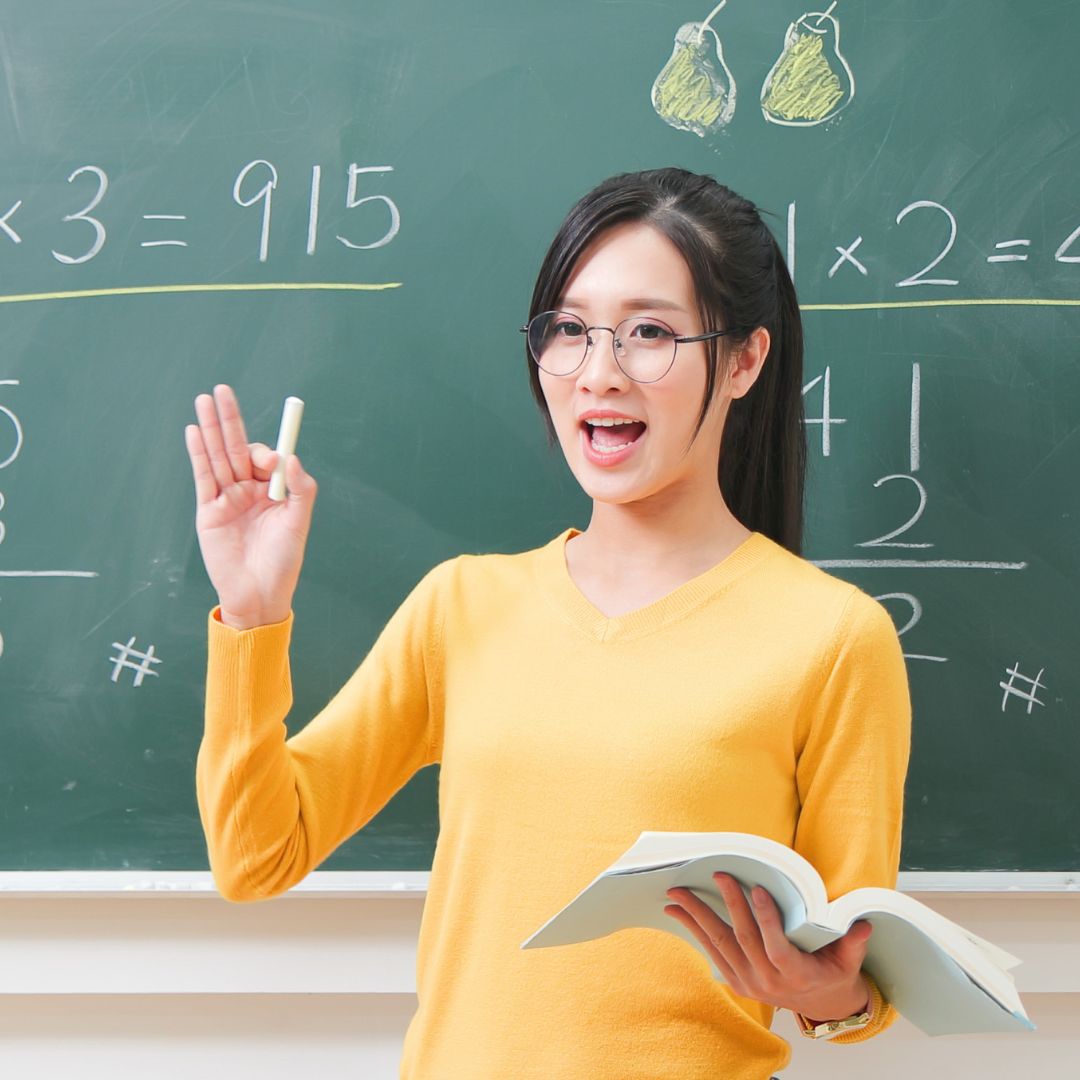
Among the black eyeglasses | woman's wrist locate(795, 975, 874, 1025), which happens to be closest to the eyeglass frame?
the black eyeglasses

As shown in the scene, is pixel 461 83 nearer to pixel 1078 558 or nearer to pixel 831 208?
pixel 831 208

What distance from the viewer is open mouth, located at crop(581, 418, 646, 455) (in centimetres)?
114

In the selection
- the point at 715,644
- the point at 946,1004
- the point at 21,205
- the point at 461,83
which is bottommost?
the point at 946,1004

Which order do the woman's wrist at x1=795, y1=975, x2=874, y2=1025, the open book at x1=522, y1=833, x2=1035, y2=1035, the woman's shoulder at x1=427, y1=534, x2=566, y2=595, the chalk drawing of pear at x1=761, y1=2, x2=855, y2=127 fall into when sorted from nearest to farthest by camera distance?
the open book at x1=522, y1=833, x2=1035, y2=1035 → the woman's wrist at x1=795, y1=975, x2=874, y2=1025 → the woman's shoulder at x1=427, y1=534, x2=566, y2=595 → the chalk drawing of pear at x1=761, y1=2, x2=855, y2=127

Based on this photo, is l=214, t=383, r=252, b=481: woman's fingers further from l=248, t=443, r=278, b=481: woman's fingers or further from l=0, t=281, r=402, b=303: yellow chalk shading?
l=0, t=281, r=402, b=303: yellow chalk shading

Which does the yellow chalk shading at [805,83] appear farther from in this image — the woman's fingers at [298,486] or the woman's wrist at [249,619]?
the woman's wrist at [249,619]

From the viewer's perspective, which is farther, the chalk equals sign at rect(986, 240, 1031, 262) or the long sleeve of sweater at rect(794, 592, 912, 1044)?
the chalk equals sign at rect(986, 240, 1031, 262)

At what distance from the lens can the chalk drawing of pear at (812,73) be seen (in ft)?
5.04

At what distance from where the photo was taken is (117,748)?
1.57m

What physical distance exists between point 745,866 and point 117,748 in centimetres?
103

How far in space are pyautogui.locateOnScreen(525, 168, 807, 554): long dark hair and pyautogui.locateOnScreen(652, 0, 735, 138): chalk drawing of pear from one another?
14.9 inches

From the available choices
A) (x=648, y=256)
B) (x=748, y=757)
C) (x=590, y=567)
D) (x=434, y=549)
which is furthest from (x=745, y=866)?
(x=434, y=549)

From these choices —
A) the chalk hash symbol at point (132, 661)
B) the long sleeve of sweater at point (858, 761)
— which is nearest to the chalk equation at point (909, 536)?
the long sleeve of sweater at point (858, 761)

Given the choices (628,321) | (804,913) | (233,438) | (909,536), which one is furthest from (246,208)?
(804,913)
